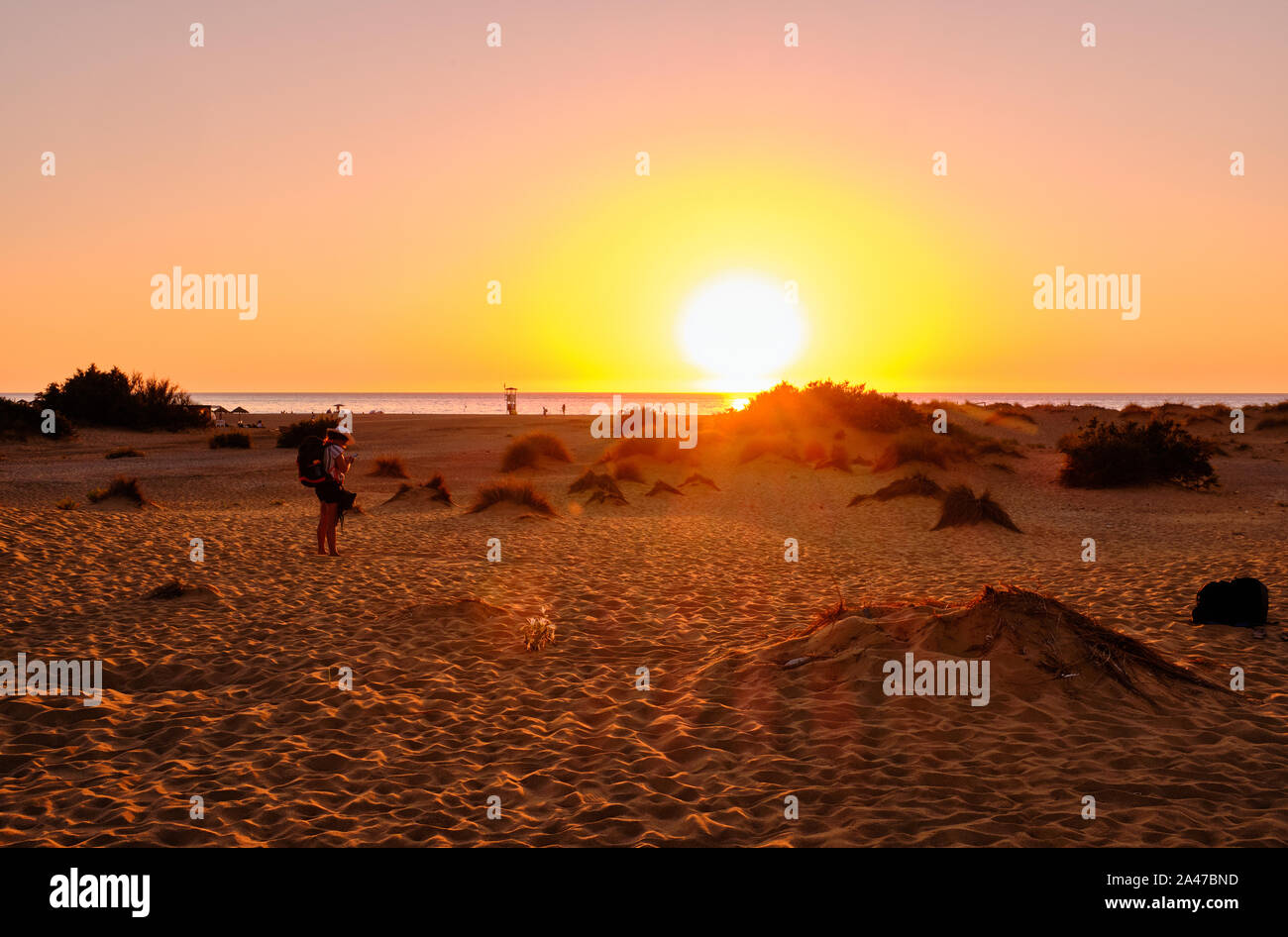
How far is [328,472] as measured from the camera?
13125 mm

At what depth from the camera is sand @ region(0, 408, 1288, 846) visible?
4.77 meters

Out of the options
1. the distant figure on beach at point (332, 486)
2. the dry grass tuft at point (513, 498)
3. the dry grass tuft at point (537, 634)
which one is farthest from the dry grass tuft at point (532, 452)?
the dry grass tuft at point (537, 634)

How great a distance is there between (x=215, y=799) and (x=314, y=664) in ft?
9.51

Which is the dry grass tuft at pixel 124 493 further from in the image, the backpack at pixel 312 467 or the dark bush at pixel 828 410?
the dark bush at pixel 828 410

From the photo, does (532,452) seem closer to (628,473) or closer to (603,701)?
(628,473)

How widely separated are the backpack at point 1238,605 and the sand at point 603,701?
0.33 m

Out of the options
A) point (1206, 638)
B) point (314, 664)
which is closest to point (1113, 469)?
point (1206, 638)

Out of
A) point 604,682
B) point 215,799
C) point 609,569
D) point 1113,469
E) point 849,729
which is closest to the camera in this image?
point 215,799

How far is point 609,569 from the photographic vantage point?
42.9ft

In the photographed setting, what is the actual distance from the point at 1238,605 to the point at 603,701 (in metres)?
7.05

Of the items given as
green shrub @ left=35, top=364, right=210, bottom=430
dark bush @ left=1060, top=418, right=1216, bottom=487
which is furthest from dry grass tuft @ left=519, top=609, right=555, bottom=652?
green shrub @ left=35, top=364, right=210, bottom=430

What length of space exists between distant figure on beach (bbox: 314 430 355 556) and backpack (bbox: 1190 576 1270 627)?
38.5 ft
